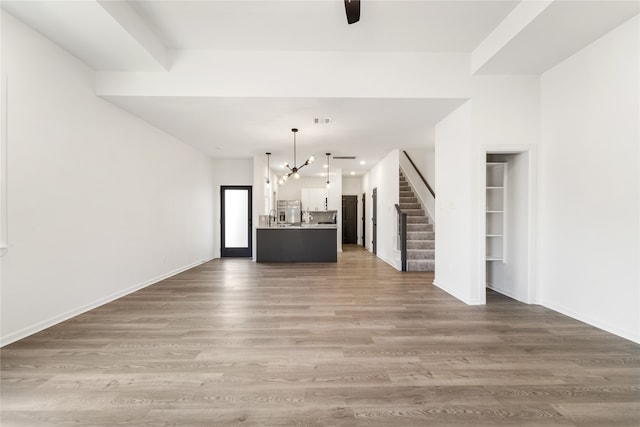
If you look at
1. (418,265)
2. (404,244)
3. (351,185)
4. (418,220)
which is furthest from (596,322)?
(351,185)

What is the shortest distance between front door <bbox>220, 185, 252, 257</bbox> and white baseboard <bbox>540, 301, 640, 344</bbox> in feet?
22.3

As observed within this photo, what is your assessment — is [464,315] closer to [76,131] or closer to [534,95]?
[534,95]

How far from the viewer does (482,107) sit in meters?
3.74

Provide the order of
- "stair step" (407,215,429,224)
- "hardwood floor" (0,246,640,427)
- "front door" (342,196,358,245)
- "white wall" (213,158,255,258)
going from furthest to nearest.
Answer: "front door" (342,196,358,245)
"white wall" (213,158,255,258)
"stair step" (407,215,429,224)
"hardwood floor" (0,246,640,427)

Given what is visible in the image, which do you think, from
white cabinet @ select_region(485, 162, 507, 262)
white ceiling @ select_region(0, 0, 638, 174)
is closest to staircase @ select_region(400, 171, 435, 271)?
white cabinet @ select_region(485, 162, 507, 262)

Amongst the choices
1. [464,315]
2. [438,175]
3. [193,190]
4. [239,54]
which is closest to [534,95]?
[438,175]

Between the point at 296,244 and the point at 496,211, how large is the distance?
4649 mm

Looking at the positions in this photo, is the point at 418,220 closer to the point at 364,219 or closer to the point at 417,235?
the point at 417,235

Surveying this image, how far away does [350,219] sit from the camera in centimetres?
1174

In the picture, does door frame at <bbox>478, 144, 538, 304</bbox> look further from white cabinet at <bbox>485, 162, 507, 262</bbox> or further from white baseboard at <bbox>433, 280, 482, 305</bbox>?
white cabinet at <bbox>485, 162, 507, 262</bbox>

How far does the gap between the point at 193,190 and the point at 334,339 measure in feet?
17.7

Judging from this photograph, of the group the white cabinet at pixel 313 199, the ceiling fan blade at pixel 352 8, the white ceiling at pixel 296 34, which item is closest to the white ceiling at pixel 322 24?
the white ceiling at pixel 296 34

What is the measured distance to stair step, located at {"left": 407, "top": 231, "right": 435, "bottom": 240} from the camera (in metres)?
6.48

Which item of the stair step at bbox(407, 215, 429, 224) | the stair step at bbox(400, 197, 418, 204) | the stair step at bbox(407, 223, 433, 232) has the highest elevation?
the stair step at bbox(400, 197, 418, 204)
